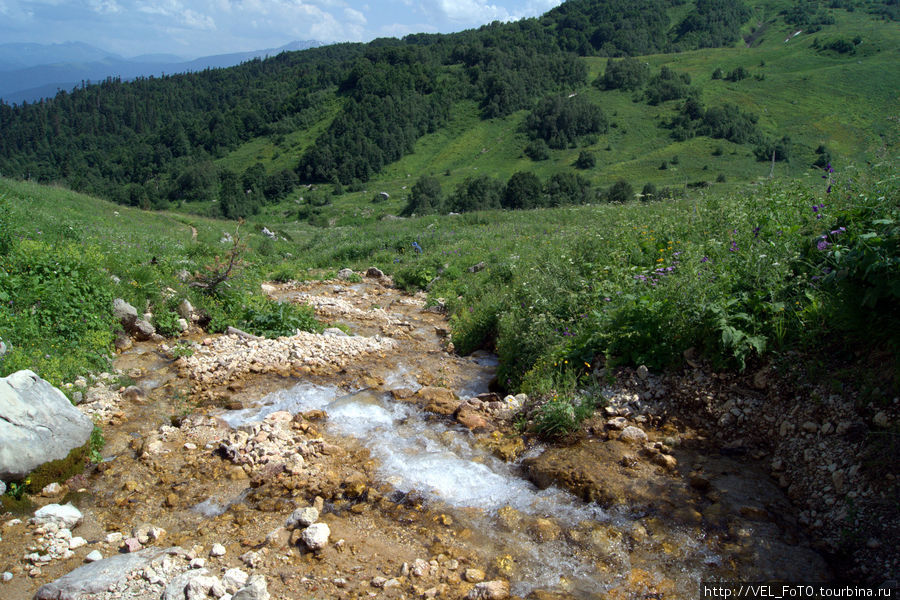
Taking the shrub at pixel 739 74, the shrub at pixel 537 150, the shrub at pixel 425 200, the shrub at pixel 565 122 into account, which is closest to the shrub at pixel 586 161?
the shrub at pixel 537 150

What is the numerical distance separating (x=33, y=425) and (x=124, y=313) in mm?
3775

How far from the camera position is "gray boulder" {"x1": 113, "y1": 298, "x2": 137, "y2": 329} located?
8.73 metres

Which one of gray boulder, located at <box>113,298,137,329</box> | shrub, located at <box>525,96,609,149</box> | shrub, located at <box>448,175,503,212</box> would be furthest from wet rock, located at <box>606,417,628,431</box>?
shrub, located at <box>525,96,609,149</box>

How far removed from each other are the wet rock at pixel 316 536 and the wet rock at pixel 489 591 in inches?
51.5

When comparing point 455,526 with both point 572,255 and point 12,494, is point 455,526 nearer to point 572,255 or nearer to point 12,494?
point 12,494

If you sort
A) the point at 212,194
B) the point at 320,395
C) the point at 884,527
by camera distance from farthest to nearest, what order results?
the point at 212,194 < the point at 320,395 < the point at 884,527

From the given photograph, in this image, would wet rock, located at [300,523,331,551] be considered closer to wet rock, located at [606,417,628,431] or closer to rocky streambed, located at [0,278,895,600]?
rocky streambed, located at [0,278,895,600]

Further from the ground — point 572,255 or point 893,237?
point 893,237

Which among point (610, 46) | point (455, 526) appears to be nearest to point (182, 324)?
point (455, 526)

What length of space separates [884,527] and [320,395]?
627cm

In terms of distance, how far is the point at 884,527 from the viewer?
4.02 metres

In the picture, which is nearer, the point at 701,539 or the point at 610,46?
the point at 701,539

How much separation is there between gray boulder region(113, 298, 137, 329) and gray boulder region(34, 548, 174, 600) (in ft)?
17.8

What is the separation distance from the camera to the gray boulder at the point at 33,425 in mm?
5133
